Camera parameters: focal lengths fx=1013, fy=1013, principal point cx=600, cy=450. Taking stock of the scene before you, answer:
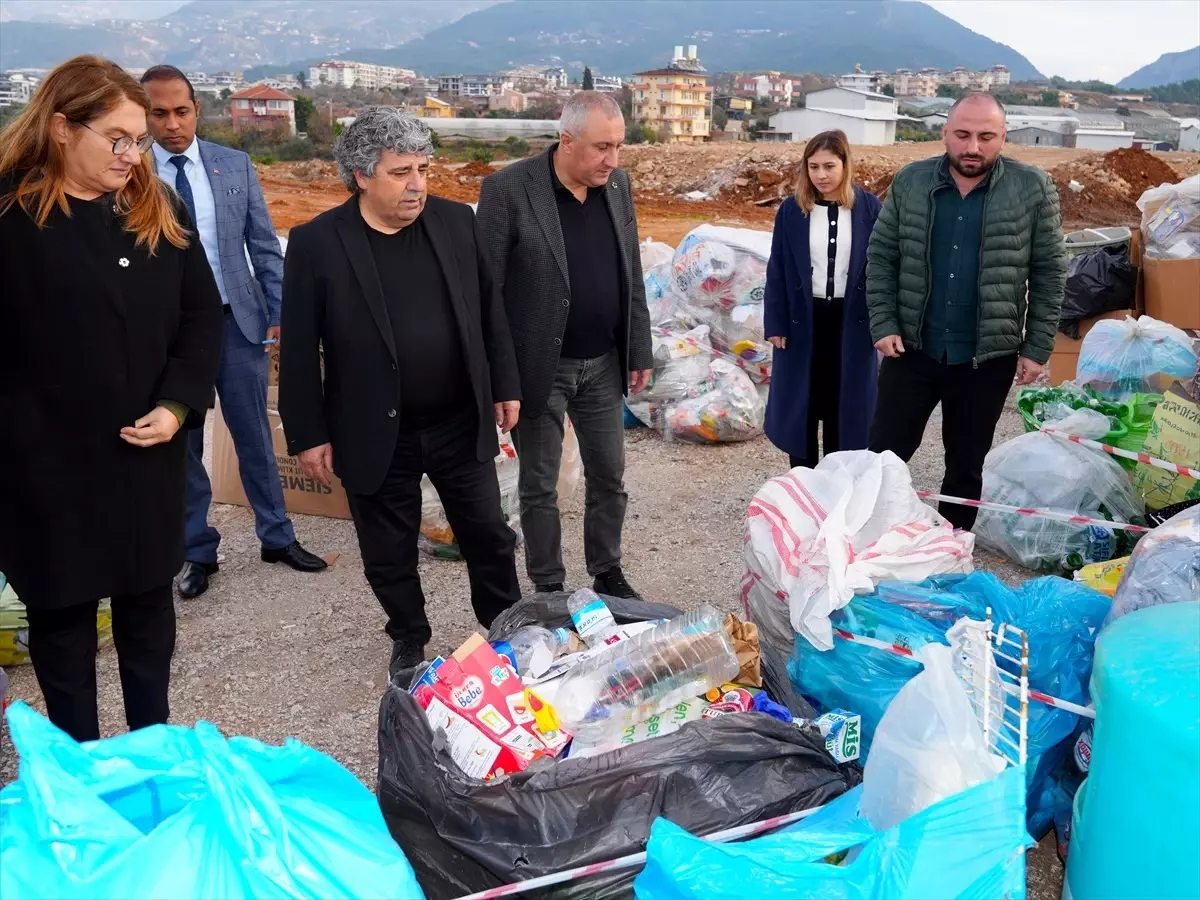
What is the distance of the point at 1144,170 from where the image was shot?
57.9 feet

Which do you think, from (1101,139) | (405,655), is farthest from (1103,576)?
(1101,139)

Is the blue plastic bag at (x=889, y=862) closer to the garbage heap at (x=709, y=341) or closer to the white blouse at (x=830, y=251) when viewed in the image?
the white blouse at (x=830, y=251)

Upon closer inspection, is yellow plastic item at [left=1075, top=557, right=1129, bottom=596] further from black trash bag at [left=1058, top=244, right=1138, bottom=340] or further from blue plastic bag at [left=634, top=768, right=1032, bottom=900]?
black trash bag at [left=1058, top=244, right=1138, bottom=340]

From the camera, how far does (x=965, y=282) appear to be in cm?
359

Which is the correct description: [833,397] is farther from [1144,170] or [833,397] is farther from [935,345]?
[1144,170]

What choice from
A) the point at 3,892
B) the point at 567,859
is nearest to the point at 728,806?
the point at 567,859

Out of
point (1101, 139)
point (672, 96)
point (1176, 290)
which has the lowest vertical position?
point (1176, 290)

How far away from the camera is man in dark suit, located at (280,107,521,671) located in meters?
2.72

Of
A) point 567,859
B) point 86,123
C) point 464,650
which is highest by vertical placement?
point 86,123

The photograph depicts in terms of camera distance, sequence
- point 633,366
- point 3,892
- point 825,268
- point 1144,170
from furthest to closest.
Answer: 1. point 1144,170
2. point 825,268
3. point 633,366
4. point 3,892

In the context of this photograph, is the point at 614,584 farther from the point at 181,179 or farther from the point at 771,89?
the point at 771,89

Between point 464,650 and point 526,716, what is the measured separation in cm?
23

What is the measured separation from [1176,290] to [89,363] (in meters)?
5.57

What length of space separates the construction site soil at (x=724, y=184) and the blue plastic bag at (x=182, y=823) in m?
12.7
